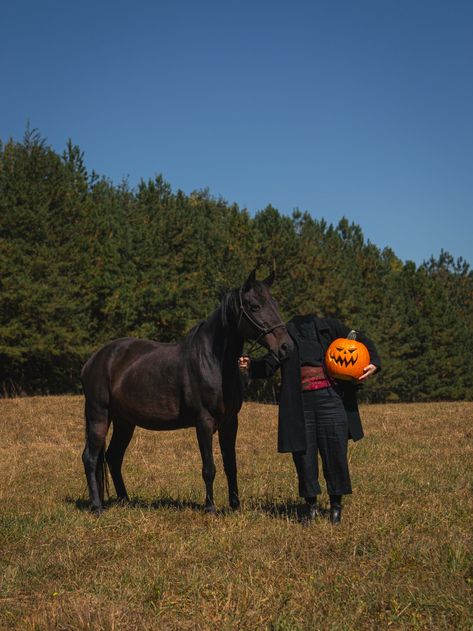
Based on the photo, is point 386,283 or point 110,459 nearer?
point 110,459

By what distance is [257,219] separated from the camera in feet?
156

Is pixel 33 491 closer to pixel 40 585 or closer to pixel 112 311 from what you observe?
pixel 40 585

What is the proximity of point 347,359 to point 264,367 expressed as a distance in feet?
3.39

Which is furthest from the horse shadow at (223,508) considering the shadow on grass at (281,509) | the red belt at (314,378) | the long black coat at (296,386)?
the red belt at (314,378)

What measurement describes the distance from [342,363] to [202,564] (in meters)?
2.54

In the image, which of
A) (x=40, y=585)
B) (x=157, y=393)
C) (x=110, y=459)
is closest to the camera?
(x=40, y=585)

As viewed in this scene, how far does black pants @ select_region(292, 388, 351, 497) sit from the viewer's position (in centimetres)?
705

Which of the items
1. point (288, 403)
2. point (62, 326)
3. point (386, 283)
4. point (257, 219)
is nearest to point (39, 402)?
point (62, 326)

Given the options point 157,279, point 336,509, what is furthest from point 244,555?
point 157,279

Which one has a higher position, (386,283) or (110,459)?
(386,283)

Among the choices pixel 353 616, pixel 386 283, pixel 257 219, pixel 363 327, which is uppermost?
pixel 257 219

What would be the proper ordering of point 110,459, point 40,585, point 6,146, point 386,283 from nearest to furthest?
point 40,585
point 110,459
point 6,146
point 386,283

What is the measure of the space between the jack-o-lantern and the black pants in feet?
1.19

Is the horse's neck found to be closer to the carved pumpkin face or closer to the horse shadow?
the carved pumpkin face
